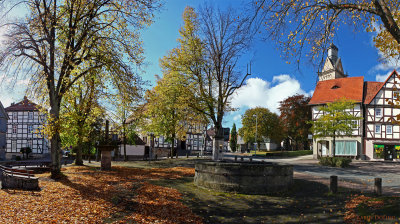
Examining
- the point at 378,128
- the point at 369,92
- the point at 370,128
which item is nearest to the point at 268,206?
the point at 370,128

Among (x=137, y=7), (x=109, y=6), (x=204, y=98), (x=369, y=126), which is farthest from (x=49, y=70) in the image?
(x=369, y=126)

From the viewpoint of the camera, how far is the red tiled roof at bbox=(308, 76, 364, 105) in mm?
40719

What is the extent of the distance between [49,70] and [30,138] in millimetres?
42218

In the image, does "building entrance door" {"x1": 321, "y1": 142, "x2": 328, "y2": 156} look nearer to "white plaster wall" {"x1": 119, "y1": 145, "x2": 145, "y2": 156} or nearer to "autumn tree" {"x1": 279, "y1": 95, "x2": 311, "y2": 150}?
"autumn tree" {"x1": 279, "y1": 95, "x2": 311, "y2": 150}

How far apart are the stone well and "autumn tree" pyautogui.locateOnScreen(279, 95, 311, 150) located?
144 feet

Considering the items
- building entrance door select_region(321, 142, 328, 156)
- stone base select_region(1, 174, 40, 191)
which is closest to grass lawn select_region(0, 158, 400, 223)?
stone base select_region(1, 174, 40, 191)

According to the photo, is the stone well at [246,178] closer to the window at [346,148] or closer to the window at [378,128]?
the window at [346,148]

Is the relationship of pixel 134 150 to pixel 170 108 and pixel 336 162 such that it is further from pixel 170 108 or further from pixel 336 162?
pixel 336 162

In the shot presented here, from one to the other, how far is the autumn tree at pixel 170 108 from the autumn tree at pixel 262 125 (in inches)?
1312

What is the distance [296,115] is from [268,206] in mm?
49107

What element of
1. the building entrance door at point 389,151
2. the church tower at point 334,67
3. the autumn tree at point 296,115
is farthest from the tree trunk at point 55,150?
the church tower at point 334,67

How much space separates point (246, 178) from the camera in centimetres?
1315

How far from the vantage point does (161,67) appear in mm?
29328

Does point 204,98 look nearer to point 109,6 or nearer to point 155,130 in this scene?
point 109,6
